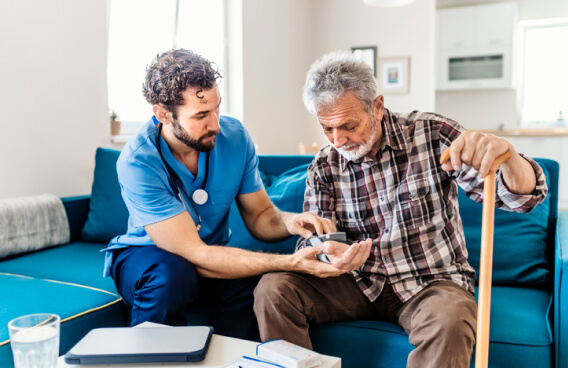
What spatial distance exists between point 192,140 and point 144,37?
2277 mm

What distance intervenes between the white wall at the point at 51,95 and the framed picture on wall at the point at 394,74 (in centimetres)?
322

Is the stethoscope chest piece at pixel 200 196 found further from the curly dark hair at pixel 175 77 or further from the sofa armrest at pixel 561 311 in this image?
the sofa armrest at pixel 561 311

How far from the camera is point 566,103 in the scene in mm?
6594

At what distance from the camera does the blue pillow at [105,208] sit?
7.75 feet

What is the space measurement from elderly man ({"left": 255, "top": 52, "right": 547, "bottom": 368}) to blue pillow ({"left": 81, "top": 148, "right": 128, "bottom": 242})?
1094 mm

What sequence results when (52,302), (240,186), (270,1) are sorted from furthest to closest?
(270,1) → (240,186) → (52,302)

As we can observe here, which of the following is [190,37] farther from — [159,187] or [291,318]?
[291,318]

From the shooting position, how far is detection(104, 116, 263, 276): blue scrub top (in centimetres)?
158

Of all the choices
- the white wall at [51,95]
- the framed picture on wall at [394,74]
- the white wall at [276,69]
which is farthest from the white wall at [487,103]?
the white wall at [51,95]

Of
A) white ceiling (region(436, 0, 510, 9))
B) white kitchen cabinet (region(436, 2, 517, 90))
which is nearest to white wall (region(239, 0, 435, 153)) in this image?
white kitchen cabinet (region(436, 2, 517, 90))

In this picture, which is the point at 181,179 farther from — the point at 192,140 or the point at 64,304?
the point at 64,304

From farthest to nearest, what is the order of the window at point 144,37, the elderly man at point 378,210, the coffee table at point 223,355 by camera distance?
the window at point 144,37, the elderly man at point 378,210, the coffee table at point 223,355

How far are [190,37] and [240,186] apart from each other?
264cm

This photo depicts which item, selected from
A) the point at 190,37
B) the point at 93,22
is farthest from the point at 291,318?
the point at 190,37
